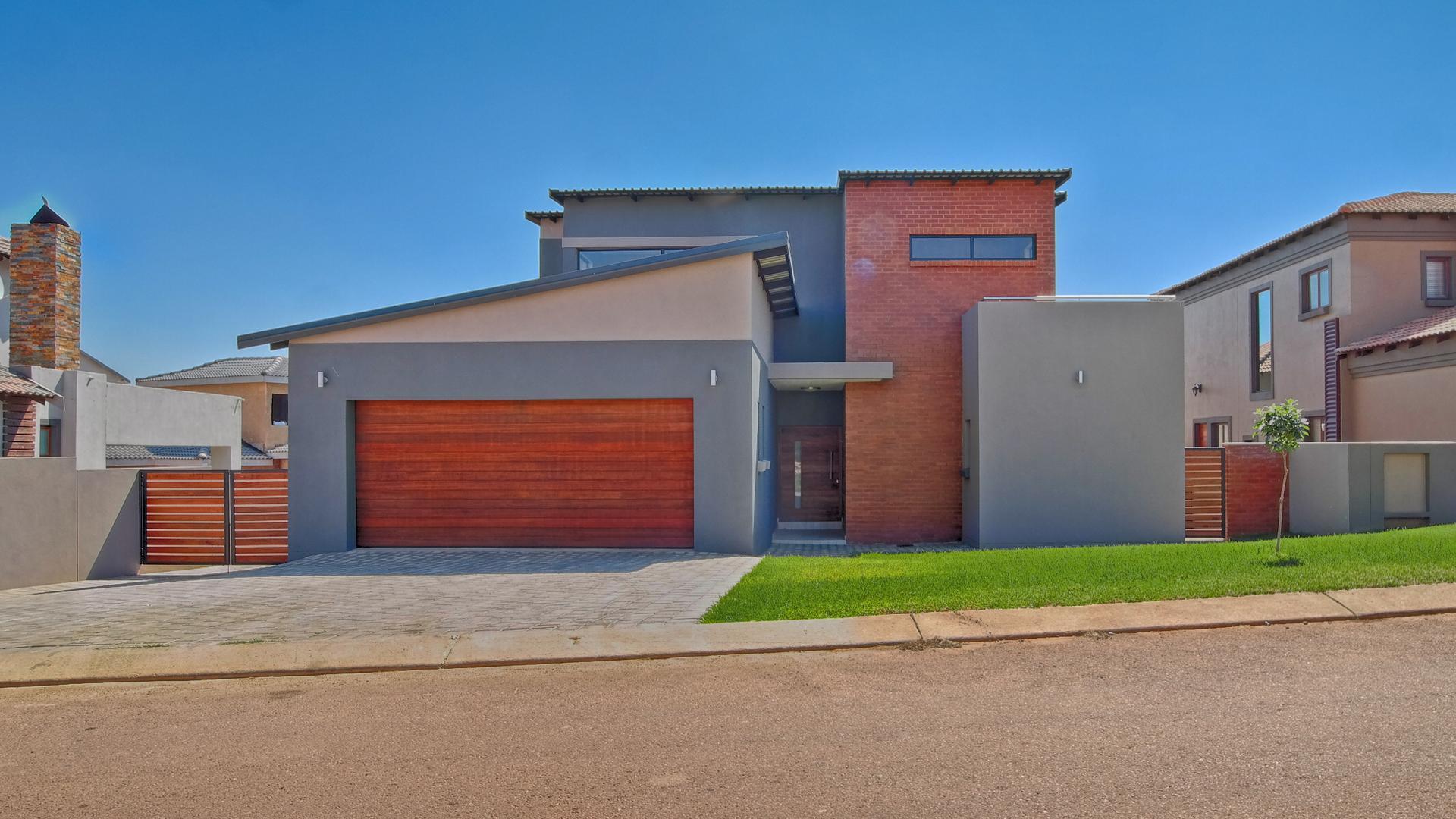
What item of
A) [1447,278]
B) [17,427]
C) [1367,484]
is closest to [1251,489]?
[1367,484]

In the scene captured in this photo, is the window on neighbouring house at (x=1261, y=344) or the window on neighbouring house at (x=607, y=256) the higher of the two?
the window on neighbouring house at (x=607, y=256)

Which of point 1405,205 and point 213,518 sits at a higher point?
point 1405,205

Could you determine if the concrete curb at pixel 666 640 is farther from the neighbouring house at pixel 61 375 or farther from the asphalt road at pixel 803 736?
the neighbouring house at pixel 61 375

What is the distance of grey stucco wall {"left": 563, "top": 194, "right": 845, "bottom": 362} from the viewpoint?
1939cm

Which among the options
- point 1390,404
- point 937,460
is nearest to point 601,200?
point 937,460

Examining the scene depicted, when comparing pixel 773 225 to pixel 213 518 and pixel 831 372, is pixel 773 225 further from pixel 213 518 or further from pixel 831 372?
pixel 213 518

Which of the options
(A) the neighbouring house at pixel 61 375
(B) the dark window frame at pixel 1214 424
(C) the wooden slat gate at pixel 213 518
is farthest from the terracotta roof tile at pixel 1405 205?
(A) the neighbouring house at pixel 61 375

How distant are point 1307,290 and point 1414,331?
168 inches

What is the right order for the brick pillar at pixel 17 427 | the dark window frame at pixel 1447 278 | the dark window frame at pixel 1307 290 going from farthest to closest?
the dark window frame at pixel 1307 290 → the dark window frame at pixel 1447 278 → the brick pillar at pixel 17 427

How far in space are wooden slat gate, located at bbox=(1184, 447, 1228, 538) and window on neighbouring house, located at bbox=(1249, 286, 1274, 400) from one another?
41.7 ft

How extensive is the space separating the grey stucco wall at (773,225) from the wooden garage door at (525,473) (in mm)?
7632

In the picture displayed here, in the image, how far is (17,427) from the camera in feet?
58.1

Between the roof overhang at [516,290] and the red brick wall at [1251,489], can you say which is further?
the red brick wall at [1251,489]

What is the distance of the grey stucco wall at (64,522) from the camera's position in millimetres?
11141
